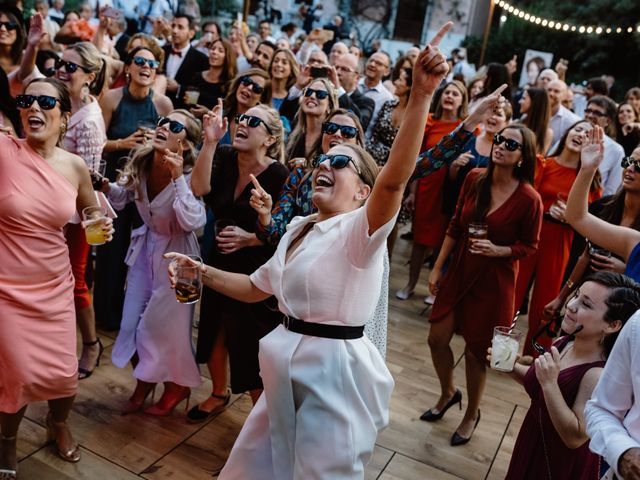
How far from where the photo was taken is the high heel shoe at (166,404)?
10.4 ft

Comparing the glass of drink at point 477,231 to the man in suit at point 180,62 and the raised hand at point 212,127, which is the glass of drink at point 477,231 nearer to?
the raised hand at point 212,127

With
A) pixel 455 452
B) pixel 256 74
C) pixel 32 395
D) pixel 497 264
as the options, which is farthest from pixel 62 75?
pixel 455 452

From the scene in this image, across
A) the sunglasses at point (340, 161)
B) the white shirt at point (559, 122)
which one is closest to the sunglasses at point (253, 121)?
the sunglasses at point (340, 161)

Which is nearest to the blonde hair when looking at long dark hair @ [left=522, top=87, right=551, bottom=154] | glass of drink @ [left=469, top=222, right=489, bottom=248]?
glass of drink @ [left=469, top=222, right=489, bottom=248]

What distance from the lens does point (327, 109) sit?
344cm

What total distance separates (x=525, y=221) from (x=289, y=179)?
47.8 inches

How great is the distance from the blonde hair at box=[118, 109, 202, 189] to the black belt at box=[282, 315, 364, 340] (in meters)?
1.47

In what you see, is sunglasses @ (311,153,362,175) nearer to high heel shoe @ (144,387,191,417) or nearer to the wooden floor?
the wooden floor

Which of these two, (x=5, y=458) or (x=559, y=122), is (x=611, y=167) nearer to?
(x=559, y=122)

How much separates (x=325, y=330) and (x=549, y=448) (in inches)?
38.1

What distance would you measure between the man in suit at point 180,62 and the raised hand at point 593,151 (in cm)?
350

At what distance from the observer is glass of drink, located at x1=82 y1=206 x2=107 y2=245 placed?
259cm

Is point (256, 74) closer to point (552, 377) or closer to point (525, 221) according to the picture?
point (525, 221)

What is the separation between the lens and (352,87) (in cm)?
530
